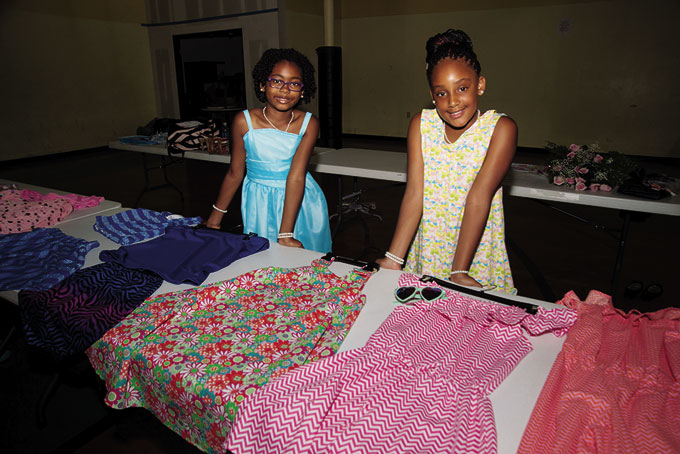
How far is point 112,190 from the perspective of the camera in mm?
6680

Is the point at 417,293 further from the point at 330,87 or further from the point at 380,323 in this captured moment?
the point at 330,87

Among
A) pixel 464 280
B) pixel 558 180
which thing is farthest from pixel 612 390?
pixel 558 180

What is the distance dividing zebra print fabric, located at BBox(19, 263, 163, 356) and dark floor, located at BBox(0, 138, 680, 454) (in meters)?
0.27

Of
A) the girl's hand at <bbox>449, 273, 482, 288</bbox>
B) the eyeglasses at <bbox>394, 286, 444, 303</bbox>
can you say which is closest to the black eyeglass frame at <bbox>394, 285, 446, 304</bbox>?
the eyeglasses at <bbox>394, 286, 444, 303</bbox>

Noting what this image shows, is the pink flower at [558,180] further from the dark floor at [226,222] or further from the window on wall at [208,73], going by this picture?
the window on wall at [208,73]

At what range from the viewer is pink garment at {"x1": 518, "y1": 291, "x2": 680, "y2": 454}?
2.70 ft

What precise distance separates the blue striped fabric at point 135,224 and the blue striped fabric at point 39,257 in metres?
0.12

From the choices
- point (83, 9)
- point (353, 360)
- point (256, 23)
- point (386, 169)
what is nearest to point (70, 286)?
point (353, 360)

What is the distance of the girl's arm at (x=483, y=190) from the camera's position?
165 centimetres

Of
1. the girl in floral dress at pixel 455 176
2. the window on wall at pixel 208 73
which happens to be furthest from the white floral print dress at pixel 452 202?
the window on wall at pixel 208 73

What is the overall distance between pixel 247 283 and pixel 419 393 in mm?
738

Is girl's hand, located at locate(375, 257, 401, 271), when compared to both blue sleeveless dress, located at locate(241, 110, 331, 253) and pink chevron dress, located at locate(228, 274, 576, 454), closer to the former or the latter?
pink chevron dress, located at locate(228, 274, 576, 454)

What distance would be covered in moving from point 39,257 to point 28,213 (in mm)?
654

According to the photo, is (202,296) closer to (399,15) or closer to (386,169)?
(386,169)
